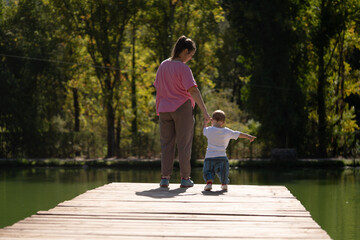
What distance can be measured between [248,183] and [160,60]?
49.4ft

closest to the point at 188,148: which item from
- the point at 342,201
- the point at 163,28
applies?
the point at 342,201

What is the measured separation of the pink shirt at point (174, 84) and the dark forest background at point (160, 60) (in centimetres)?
2231

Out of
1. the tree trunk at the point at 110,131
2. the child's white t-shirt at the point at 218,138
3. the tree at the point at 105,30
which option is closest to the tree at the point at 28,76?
the tree at the point at 105,30

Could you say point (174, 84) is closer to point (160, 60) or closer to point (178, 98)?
point (178, 98)

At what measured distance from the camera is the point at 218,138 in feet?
25.8

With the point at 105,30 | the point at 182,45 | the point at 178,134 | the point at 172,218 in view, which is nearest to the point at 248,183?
the point at 178,134

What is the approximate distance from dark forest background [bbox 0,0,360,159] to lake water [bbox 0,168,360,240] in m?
4.90

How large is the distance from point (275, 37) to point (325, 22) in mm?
2474

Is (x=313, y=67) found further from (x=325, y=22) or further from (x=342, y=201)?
(x=342, y=201)

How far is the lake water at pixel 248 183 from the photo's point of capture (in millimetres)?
12984

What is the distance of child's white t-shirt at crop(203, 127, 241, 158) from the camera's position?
782 centimetres

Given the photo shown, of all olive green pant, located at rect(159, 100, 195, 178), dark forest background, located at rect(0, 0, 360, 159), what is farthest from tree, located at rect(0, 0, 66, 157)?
olive green pant, located at rect(159, 100, 195, 178)

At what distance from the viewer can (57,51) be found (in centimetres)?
3394

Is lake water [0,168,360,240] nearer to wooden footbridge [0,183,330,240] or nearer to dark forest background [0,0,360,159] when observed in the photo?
wooden footbridge [0,183,330,240]
